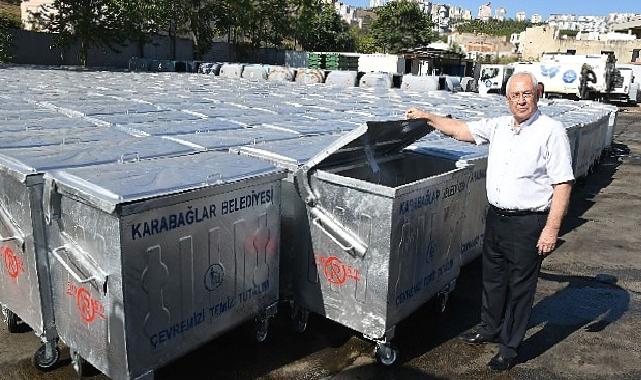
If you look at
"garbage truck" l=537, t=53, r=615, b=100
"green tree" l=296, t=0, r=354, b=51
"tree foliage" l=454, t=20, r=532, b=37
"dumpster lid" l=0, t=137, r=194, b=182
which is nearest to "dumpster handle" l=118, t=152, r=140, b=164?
"dumpster lid" l=0, t=137, r=194, b=182

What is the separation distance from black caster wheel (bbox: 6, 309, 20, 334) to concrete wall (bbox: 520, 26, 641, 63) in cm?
5918

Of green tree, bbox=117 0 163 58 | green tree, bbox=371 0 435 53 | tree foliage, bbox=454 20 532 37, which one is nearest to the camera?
green tree, bbox=117 0 163 58

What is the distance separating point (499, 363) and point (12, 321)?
146 inches

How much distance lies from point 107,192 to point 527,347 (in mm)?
3439

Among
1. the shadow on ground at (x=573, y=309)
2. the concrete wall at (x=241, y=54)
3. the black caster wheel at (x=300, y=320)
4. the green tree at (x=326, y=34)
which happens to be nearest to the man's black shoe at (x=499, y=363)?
the shadow on ground at (x=573, y=309)

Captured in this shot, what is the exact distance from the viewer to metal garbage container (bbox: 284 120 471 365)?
3.57 m

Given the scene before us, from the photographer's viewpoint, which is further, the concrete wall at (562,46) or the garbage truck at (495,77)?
the concrete wall at (562,46)

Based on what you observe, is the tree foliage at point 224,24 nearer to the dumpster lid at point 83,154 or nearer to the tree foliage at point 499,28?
the dumpster lid at point 83,154

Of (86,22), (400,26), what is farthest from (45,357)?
(400,26)

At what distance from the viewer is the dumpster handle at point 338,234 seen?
12.0ft

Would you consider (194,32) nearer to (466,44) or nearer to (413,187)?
(413,187)

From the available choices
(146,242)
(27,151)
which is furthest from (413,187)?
(27,151)

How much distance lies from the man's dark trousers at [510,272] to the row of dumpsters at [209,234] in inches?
18.1

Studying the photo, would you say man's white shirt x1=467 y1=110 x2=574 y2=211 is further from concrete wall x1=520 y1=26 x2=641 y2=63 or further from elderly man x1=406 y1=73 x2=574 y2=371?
concrete wall x1=520 y1=26 x2=641 y2=63
